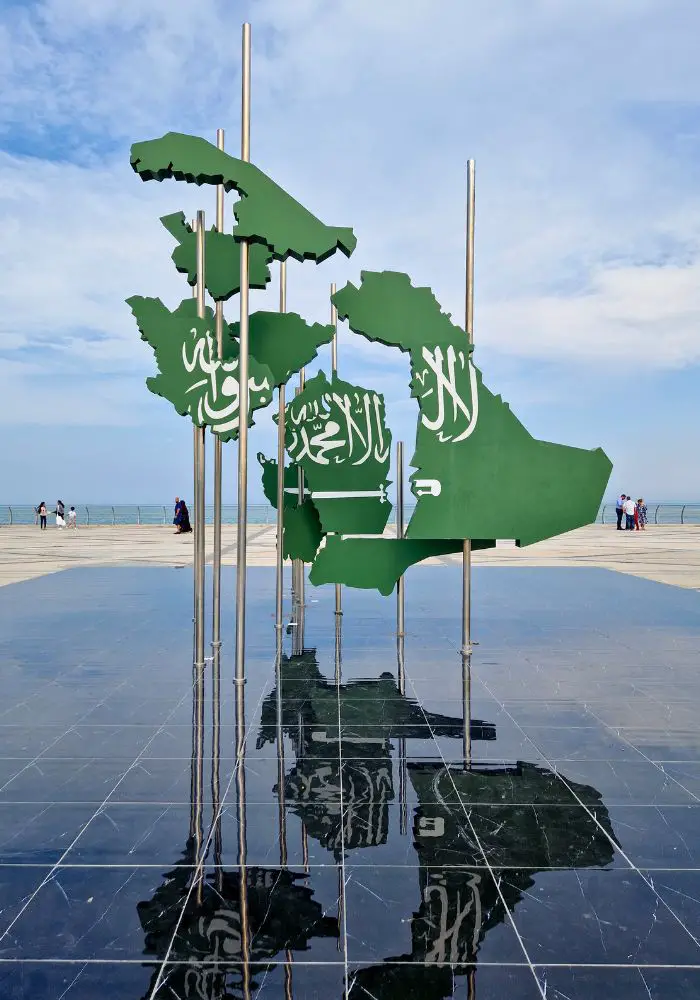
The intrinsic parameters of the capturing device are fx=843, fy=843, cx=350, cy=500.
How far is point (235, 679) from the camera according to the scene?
289 inches

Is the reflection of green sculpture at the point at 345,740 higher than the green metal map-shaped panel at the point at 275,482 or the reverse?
the reverse

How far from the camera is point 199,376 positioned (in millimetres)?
7652

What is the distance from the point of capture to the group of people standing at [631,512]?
33531 millimetres

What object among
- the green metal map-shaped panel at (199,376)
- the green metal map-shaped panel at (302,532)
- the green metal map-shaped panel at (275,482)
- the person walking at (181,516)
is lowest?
the person walking at (181,516)

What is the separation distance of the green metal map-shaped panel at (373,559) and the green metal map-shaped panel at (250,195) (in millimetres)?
2891

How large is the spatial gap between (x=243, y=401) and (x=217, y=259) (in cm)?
205

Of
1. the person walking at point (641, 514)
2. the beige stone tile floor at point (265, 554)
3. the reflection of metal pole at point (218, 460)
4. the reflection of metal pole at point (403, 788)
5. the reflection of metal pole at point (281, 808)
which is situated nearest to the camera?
the reflection of metal pole at point (281, 808)

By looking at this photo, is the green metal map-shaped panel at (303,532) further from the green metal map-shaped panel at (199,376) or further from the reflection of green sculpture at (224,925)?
the reflection of green sculpture at (224,925)

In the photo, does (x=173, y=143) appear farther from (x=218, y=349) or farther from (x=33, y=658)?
(x=33, y=658)

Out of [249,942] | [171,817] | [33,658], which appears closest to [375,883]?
[249,942]

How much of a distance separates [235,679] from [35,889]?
12.1ft

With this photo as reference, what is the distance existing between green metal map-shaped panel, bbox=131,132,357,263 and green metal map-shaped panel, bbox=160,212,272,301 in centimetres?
139

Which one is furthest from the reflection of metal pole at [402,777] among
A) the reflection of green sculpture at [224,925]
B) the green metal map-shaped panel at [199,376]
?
the green metal map-shaped panel at [199,376]

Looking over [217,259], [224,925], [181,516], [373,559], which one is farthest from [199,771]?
[181,516]
